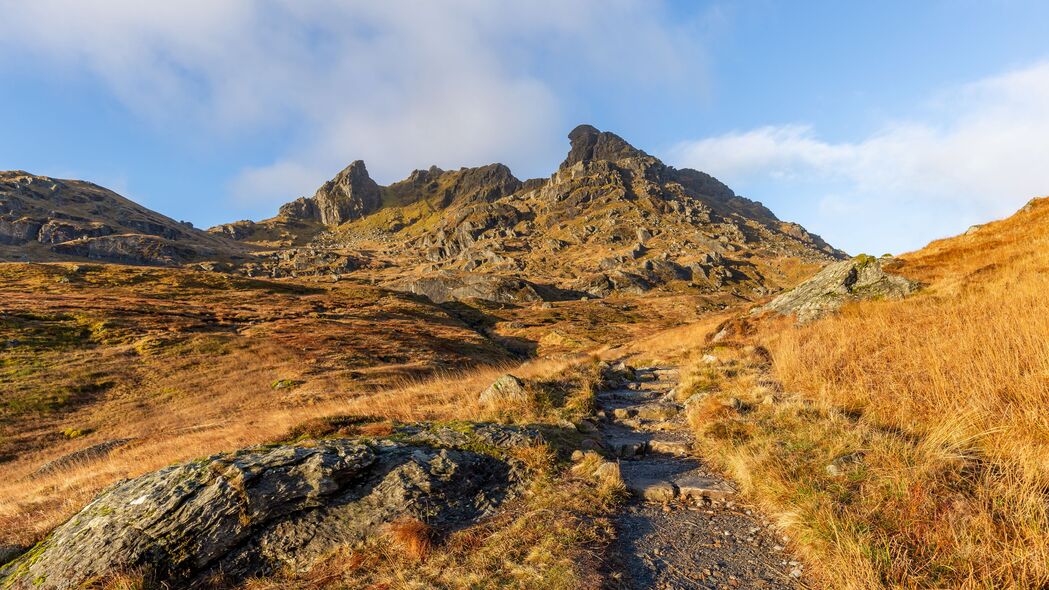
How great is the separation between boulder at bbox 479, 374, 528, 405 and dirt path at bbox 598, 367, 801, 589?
3561 mm

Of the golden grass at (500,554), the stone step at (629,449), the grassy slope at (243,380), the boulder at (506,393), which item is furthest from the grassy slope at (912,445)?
the boulder at (506,393)

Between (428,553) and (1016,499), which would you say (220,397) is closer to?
(428,553)

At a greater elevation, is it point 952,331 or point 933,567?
point 952,331

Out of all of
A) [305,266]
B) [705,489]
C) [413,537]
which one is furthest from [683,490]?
[305,266]

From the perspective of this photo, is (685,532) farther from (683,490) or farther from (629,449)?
(629,449)

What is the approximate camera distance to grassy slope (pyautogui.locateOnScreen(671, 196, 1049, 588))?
359cm

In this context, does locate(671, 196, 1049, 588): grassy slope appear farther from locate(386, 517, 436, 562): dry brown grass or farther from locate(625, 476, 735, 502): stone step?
locate(386, 517, 436, 562): dry brown grass

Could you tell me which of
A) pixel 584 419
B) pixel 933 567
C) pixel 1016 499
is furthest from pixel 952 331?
pixel 584 419

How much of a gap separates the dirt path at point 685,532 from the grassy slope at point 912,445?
1.32 ft

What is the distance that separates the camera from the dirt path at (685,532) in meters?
4.47

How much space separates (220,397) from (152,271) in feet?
247

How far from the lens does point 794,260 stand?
543ft

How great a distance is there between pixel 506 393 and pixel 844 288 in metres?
18.9

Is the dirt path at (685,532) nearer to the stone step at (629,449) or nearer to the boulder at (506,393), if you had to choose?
the stone step at (629,449)
